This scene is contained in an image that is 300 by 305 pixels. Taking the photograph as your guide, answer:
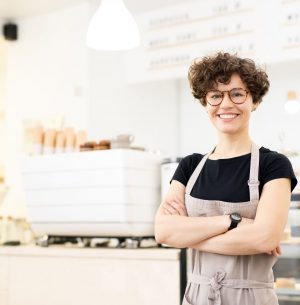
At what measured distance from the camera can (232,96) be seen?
185 centimetres

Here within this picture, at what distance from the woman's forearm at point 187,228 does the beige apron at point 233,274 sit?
0.03m

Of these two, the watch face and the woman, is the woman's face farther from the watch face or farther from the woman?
the watch face

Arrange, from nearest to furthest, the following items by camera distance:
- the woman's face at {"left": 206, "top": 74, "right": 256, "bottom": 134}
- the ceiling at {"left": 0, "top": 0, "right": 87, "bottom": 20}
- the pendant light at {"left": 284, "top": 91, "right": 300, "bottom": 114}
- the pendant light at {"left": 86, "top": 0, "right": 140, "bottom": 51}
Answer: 1. the woman's face at {"left": 206, "top": 74, "right": 256, "bottom": 134}
2. the pendant light at {"left": 86, "top": 0, "right": 140, "bottom": 51}
3. the pendant light at {"left": 284, "top": 91, "right": 300, "bottom": 114}
4. the ceiling at {"left": 0, "top": 0, "right": 87, "bottom": 20}

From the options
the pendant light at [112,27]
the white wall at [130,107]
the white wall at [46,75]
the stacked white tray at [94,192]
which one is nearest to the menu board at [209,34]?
the white wall at [130,107]

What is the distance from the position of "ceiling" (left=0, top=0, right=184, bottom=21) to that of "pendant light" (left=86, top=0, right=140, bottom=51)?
130cm

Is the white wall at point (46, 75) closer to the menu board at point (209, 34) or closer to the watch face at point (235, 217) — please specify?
the menu board at point (209, 34)

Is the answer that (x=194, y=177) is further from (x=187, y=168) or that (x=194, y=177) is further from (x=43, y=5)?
(x=43, y=5)

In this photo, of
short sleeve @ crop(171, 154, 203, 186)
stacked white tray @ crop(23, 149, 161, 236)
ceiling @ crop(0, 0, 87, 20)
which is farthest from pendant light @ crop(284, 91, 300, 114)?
short sleeve @ crop(171, 154, 203, 186)

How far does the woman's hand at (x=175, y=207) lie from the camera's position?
6.44ft

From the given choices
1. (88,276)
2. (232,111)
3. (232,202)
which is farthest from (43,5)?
(232,202)

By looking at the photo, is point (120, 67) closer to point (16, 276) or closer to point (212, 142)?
point (212, 142)

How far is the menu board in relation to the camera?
3947 mm

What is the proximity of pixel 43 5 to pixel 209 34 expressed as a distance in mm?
1438

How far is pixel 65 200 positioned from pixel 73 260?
0.37 m
